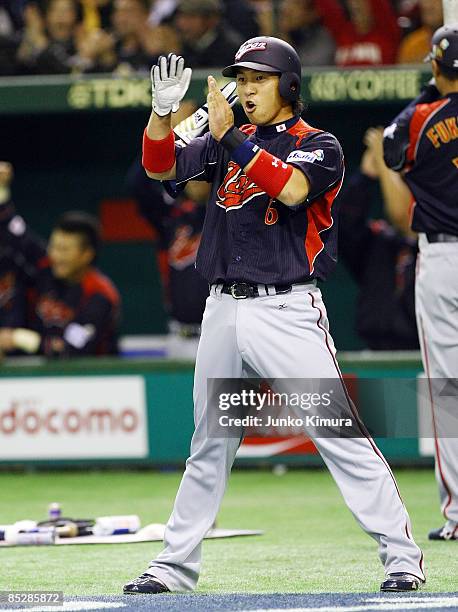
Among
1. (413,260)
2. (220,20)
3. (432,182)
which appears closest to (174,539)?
(432,182)

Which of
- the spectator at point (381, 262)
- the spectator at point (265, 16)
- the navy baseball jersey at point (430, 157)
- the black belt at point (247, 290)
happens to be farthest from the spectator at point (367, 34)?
the black belt at point (247, 290)

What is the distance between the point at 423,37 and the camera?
32.6 feet

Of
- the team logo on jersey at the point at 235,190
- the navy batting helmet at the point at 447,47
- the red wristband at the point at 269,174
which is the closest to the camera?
the red wristband at the point at 269,174

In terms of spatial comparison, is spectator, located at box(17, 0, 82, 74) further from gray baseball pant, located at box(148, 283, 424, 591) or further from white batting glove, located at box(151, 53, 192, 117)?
gray baseball pant, located at box(148, 283, 424, 591)

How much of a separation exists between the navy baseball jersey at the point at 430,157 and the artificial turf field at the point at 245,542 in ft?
4.94

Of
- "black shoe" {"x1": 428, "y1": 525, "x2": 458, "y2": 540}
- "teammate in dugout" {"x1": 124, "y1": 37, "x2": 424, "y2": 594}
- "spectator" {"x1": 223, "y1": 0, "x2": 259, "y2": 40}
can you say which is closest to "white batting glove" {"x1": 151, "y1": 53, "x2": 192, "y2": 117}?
"teammate in dugout" {"x1": 124, "y1": 37, "x2": 424, "y2": 594}

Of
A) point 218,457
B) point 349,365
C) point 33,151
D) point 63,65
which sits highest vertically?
point 63,65

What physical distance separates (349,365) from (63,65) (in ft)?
10.9

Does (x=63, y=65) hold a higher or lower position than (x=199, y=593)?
higher

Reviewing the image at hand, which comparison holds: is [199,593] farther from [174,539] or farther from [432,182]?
[432,182]

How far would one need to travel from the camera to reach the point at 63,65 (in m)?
10.3

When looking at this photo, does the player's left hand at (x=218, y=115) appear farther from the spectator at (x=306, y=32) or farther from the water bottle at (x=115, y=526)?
the spectator at (x=306, y=32)

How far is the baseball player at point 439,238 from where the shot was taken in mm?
6129

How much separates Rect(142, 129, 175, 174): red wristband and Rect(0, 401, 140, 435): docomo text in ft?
14.6
